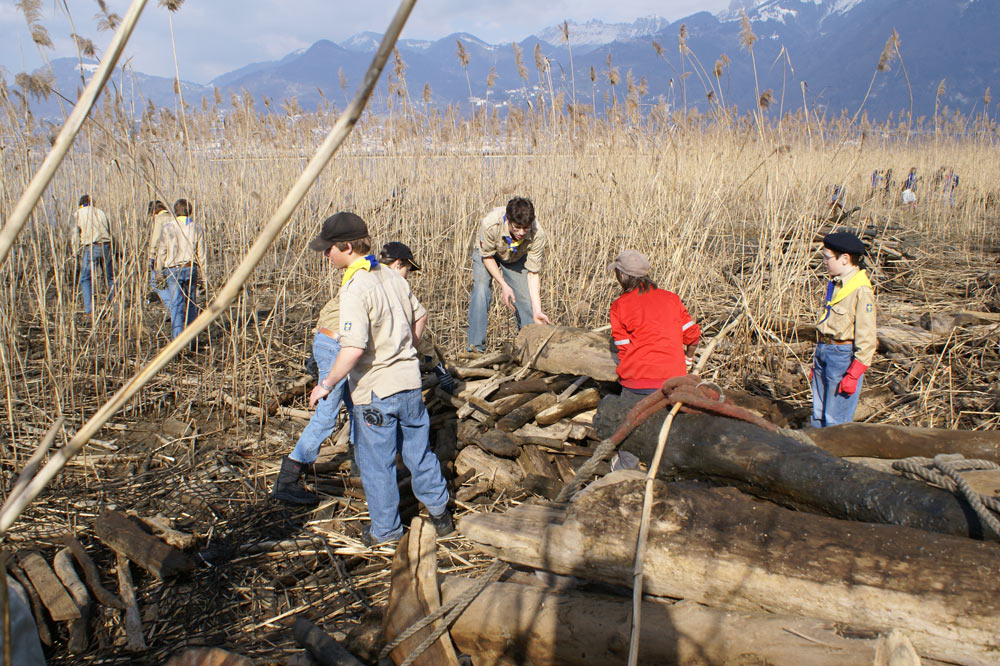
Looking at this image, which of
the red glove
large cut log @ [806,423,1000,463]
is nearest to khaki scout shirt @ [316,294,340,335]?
large cut log @ [806,423,1000,463]

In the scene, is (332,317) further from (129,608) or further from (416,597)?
(416,597)

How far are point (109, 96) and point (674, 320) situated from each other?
3701mm

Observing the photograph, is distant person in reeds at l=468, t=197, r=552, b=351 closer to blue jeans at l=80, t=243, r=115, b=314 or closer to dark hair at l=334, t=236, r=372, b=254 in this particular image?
dark hair at l=334, t=236, r=372, b=254

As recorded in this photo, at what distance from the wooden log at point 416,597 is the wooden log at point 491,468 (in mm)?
1441

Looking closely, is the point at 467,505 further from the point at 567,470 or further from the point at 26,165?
the point at 26,165

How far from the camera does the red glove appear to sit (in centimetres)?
324

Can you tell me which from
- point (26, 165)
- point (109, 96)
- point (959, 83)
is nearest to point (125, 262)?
point (26, 165)

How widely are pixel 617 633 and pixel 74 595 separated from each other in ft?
7.12

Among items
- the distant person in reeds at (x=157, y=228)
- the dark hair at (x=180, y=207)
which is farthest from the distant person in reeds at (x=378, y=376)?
the dark hair at (x=180, y=207)

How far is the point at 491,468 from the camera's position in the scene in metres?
3.32

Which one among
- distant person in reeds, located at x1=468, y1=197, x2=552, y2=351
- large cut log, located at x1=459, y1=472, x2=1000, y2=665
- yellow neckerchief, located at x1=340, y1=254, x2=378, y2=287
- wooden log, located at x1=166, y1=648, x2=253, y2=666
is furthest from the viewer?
distant person in reeds, located at x1=468, y1=197, x2=552, y2=351

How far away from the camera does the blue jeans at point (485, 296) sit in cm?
489

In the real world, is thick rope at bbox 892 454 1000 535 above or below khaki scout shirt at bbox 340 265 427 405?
below

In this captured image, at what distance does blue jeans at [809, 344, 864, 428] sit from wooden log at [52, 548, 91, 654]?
12.1ft
